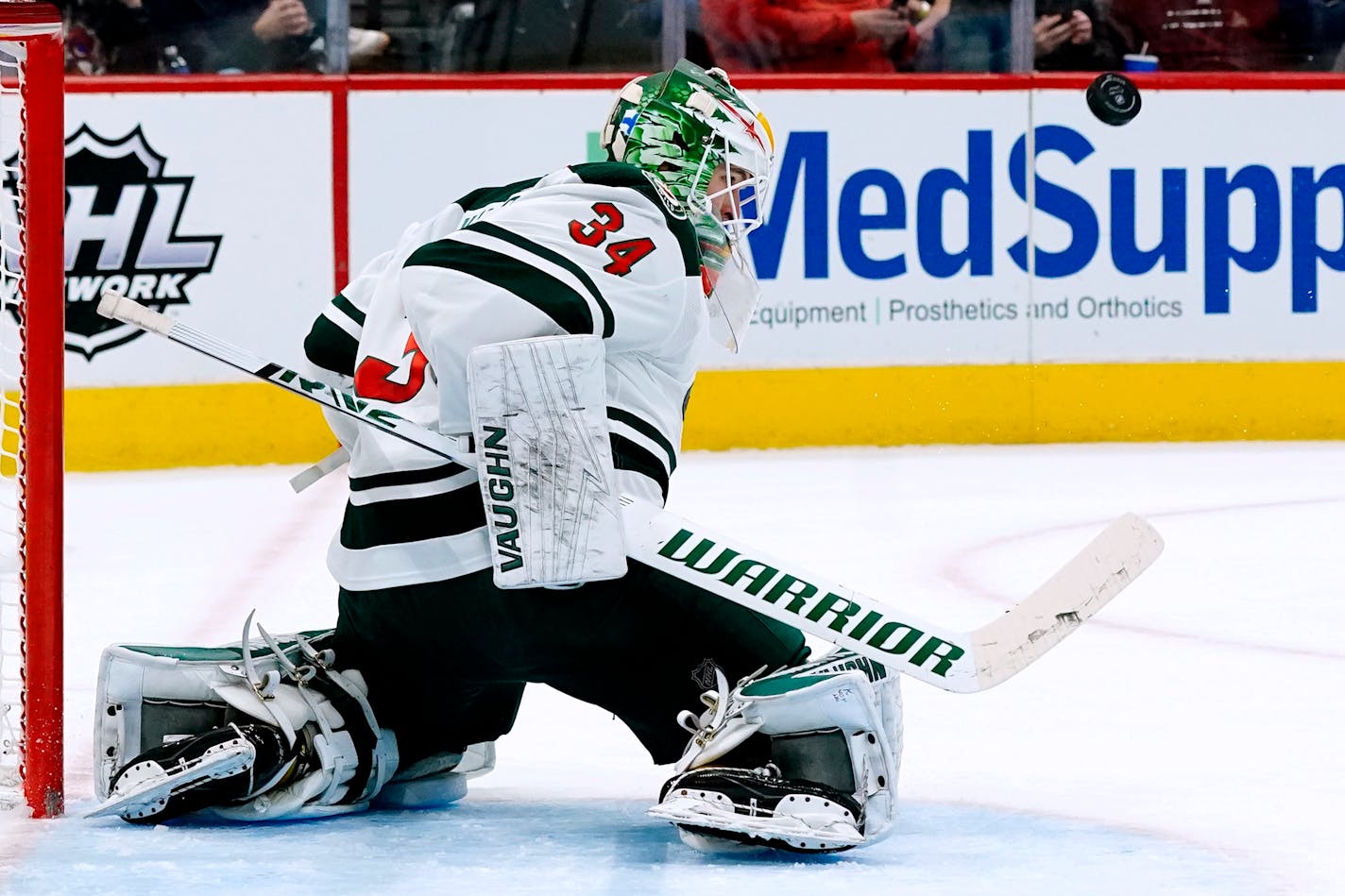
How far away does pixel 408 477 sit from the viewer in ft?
6.14

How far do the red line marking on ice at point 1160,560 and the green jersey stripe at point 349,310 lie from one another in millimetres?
1440

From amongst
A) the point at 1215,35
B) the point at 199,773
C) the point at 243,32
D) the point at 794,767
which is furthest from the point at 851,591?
Answer: the point at 1215,35

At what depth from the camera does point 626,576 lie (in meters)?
1.83

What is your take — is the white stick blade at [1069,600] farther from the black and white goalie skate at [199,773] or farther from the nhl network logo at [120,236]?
the nhl network logo at [120,236]

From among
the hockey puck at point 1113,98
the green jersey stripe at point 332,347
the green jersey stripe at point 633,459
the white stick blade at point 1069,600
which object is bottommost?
the white stick blade at point 1069,600

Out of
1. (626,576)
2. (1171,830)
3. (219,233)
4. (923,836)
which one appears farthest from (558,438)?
(219,233)

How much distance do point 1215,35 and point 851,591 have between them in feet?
12.8

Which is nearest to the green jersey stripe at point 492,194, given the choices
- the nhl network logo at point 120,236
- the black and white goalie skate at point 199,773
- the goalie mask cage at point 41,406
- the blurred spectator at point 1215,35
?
the goalie mask cage at point 41,406

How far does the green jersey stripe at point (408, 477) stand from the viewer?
6.07 feet

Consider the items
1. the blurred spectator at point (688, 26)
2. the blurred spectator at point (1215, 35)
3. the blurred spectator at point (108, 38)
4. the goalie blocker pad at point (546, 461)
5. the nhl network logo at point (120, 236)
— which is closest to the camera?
the goalie blocker pad at point (546, 461)

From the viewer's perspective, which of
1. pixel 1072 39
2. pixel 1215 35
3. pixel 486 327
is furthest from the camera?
pixel 1215 35

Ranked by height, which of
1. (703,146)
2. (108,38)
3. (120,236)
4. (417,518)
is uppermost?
(108,38)

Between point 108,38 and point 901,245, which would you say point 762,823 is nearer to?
point 901,245

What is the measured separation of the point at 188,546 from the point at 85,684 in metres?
1.20
